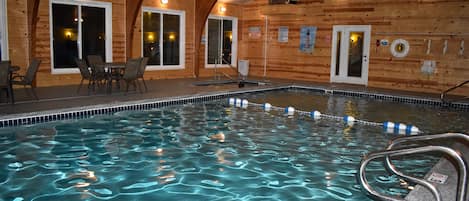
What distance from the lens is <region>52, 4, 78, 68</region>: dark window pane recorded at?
1009 centimetres

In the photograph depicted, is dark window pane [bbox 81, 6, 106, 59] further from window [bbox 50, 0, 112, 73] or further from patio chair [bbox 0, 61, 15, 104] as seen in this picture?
patio chair [bbox 0, 61, 15, 104]

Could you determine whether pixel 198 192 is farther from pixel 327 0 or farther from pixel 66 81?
pixel 327 0

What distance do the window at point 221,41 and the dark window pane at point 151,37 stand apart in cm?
226

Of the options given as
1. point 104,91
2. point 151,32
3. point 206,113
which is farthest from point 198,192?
point 151,32

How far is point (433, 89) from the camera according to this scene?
11492 mm

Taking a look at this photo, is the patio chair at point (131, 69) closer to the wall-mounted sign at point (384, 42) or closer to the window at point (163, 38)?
the window at point (163, 38)

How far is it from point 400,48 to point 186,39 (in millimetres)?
6553

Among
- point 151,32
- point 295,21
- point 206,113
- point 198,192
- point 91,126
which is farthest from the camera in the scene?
point 295,21

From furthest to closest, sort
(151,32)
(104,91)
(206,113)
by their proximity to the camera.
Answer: (151,32) < (104,91) < (206,113)

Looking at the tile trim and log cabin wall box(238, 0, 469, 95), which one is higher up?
log cabin wall box(238, 0, 469, 95)

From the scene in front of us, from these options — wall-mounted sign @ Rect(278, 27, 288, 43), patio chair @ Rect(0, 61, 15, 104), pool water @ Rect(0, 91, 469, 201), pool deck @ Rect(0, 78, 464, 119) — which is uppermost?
wall-mounted sign @ Rect(278, 27, 288, 43)

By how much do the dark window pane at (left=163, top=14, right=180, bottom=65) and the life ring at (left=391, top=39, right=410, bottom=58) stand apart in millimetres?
6600

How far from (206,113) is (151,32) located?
5566 millimetres

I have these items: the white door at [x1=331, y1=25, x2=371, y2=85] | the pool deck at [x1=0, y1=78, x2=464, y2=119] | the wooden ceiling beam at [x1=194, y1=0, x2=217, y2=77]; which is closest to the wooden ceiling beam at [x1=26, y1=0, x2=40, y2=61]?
the pool deck at [x1=0, y1=78, x2=464, y2=119]
